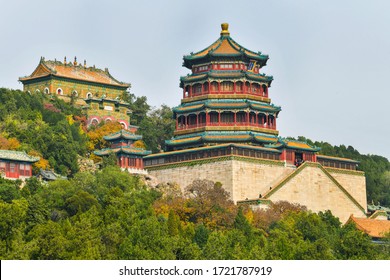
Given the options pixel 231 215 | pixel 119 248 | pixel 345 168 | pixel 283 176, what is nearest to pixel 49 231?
pixel 119 248

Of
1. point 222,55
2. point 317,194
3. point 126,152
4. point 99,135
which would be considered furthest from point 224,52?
point 317,194

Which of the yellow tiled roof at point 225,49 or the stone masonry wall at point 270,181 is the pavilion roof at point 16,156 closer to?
the stone masonry wall at point 270,181

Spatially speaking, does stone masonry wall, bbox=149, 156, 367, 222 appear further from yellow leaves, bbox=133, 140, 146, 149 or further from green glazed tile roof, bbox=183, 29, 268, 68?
green glazed tile roof, bbox=183, 29, 268, 68

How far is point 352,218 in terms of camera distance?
93.4 metres

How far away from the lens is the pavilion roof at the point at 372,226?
90938 millimetres

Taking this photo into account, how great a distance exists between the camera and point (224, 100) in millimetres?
102562

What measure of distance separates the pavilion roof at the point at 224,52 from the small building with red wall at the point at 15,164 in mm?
19205

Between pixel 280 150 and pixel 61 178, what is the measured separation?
60.4 ft

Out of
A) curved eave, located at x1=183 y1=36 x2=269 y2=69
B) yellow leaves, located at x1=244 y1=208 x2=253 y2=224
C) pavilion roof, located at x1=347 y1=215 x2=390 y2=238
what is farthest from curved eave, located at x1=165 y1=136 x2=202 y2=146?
pavilion roof, located at x1=347 y1=215 x2=390 y2=238

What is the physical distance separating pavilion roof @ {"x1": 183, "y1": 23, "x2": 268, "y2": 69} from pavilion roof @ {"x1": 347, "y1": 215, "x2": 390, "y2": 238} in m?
18.2

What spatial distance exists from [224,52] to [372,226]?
2142 cm

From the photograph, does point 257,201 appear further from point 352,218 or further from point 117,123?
point 117,123

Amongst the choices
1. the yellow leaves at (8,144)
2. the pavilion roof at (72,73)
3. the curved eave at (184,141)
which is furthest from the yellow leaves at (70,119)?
the yellow leaves at (8,144)

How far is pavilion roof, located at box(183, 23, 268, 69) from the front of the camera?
4080 inches
